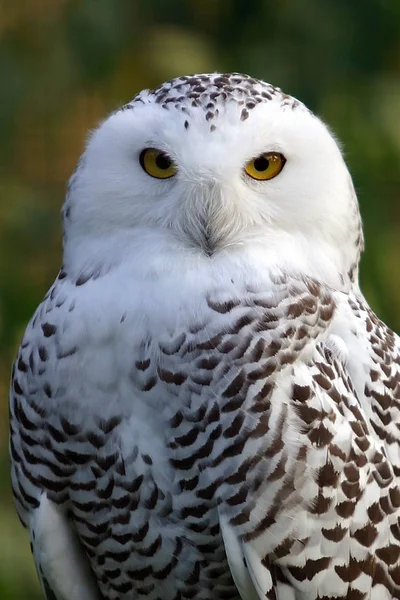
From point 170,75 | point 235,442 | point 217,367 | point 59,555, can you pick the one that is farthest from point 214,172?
point 170,75

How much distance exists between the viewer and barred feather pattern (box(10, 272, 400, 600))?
6.60 ft

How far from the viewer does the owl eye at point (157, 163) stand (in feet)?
6.75

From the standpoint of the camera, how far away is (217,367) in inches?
79.2

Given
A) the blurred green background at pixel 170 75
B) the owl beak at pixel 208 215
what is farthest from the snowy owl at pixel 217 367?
the blurred green background at pixel 170 75

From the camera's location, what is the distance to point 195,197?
6.76 ft

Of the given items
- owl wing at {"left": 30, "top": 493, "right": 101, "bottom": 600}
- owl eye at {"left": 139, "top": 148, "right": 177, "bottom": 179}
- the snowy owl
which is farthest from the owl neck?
owl wing at {"left": 30, "top": 493, "right": 101, "bottom": 600}

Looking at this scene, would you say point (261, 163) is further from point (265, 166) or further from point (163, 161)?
point (163, 161)

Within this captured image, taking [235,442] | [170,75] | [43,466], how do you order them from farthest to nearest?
1. [170,75]
2. [43,466]
3. [235,442]

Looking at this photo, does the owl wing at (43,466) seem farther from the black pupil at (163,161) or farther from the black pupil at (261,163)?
the black pupil at (261,163)

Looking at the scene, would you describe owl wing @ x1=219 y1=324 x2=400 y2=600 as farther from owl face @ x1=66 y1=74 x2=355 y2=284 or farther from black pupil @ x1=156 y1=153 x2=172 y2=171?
black pupil @ x1=156 y1=153 x2=172 y2=171

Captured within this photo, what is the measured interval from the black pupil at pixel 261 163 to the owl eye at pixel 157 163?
0.48 feet

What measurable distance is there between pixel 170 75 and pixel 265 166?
1.24 meters

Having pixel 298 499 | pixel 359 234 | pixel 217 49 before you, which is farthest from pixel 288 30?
pixel 298 499

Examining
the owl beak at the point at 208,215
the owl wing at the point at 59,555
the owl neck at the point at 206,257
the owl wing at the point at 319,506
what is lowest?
the owl wing at the point at 59,555
